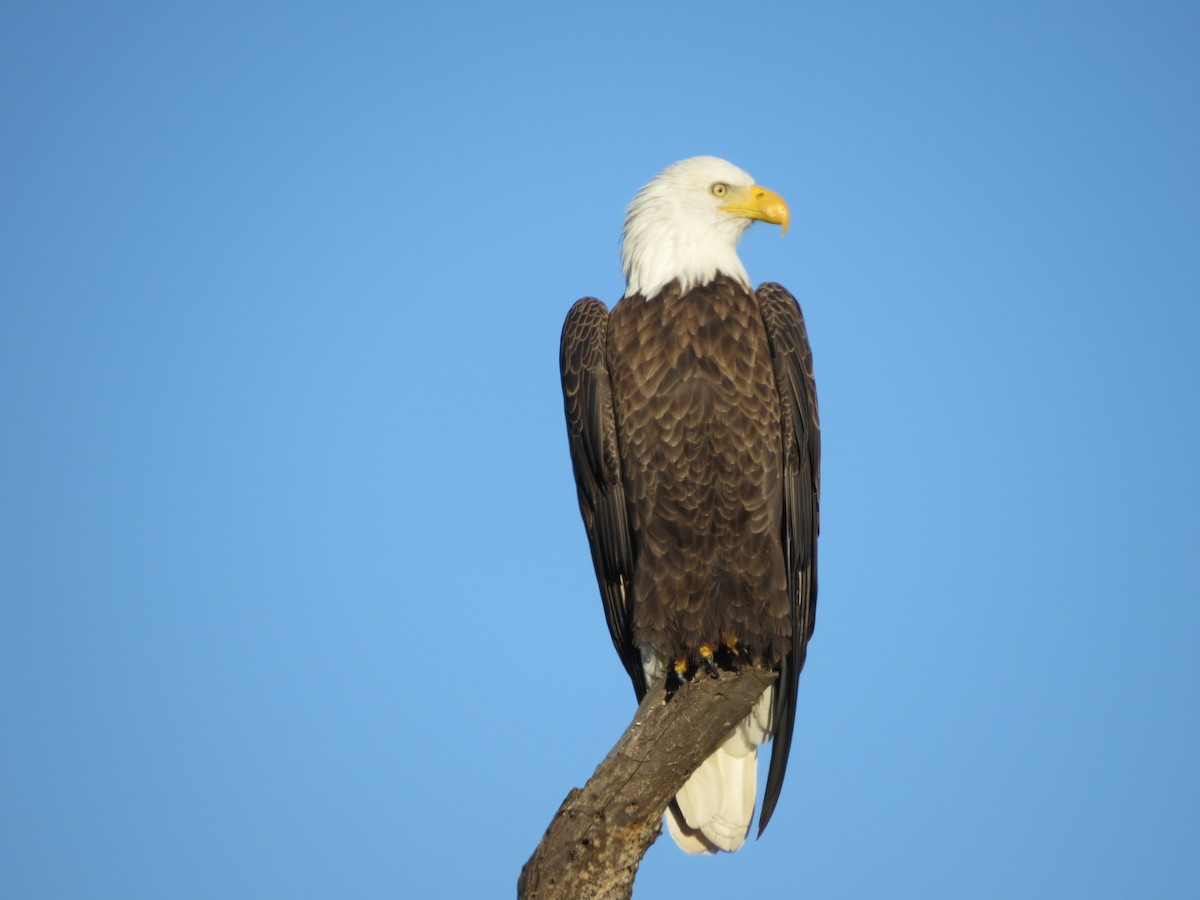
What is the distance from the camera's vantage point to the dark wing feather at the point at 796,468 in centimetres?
562

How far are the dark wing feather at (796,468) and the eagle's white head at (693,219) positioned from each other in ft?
1.22

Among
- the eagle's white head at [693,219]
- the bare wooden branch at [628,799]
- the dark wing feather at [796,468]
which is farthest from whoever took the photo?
the eagle's white head at [693,219]

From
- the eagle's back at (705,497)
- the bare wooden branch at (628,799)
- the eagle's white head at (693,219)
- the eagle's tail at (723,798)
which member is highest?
the eagle's white head at (693,219)

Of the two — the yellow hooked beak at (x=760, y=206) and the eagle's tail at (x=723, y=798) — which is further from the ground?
the yellow hooked beak at (x=760, y=206)

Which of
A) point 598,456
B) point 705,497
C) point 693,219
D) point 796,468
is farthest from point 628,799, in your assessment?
point 693,219

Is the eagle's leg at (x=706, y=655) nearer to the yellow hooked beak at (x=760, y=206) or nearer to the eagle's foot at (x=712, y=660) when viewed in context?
the eagle's foot at (x=712, y=660)

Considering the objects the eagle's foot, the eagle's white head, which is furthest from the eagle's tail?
the eagle's white head

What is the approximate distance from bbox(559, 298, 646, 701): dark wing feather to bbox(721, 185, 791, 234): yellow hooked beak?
0.91 m

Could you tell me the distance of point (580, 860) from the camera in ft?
14.0

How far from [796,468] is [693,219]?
1.40 metres

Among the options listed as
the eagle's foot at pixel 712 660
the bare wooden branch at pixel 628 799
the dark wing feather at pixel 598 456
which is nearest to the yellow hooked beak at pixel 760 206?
the dark wing feather at pixel 598 456

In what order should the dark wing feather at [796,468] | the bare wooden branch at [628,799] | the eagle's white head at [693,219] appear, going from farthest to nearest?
the eagle's white head at [693,219] → the dark wing feather at [796,468] → the bare wooden branch at [628,799]

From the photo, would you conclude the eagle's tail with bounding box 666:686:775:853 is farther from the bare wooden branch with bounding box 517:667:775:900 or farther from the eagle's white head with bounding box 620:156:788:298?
the eagle's white head with bounding box 620:156:788:298

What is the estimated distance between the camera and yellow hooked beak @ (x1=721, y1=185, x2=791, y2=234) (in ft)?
20.5
